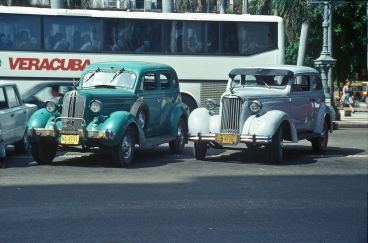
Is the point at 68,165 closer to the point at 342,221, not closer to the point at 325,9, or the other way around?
the point at 342,221

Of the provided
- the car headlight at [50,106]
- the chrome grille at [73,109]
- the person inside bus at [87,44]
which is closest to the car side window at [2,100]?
the car headlight at [50,106]

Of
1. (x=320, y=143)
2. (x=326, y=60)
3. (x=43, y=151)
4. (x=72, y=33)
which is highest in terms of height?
(x=72, y=33)

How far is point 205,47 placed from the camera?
24.2m

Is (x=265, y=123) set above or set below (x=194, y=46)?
below

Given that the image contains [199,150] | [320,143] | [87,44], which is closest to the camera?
[199,150]

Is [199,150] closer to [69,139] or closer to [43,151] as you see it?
[69,139]

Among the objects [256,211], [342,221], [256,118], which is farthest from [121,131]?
[342,221]

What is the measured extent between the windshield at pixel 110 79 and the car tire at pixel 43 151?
60.2 inches

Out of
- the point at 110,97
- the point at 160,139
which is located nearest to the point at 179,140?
the point at 160,139

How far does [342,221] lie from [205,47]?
16605 millimetres

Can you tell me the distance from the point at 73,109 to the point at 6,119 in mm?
1696

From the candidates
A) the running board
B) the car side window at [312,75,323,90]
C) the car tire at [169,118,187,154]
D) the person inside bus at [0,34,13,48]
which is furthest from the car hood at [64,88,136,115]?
the person inside bus at [0,34,13,48]

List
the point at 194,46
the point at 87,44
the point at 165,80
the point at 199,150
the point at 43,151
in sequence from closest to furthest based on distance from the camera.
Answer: the point at 43,151
the point at 199,150
the point at 165,80
the point at 87,44
the point at 194,46

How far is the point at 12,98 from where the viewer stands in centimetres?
1462
